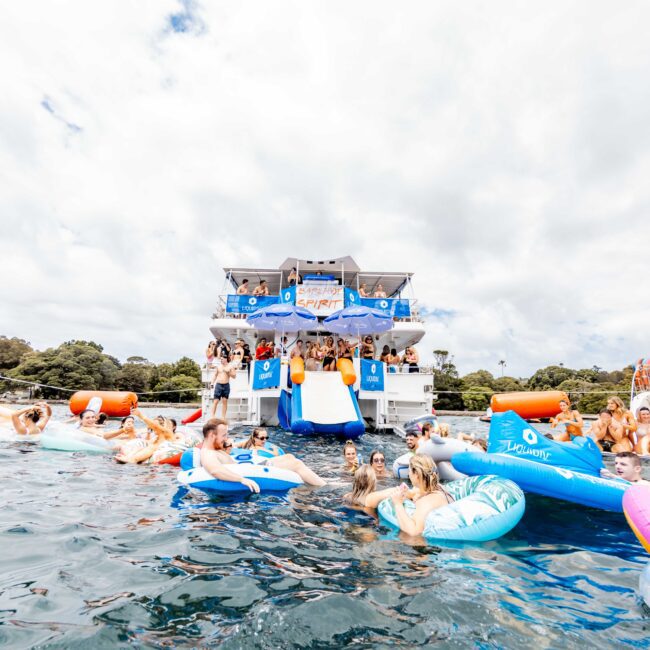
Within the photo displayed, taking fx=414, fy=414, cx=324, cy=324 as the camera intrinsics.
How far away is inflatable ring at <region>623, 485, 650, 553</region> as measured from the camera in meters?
2.89

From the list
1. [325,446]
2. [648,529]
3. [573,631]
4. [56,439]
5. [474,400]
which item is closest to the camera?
[573,631]

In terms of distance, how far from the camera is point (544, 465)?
532 centimetres

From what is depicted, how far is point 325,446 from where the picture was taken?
10773 mm

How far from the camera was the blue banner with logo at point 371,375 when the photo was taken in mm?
13875

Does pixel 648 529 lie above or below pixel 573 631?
above

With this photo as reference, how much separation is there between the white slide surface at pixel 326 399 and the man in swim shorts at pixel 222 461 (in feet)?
17.0

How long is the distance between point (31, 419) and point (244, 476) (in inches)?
278

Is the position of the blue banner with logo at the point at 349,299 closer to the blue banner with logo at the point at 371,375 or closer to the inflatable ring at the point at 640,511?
the blue banner with logo at the point at 371,375

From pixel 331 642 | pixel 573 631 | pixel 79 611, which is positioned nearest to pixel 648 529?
pixel 573 631

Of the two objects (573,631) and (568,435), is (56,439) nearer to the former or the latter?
(573,631)

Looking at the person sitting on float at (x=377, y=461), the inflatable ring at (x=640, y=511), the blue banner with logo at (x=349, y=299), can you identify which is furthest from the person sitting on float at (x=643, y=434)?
the blue banner with logo at (x=349, y=299)

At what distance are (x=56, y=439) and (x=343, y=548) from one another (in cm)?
830

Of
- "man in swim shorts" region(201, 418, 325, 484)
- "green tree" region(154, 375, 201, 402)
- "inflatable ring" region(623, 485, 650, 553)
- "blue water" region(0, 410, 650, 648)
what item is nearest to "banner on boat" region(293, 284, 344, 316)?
"man in swim shorts" region(201, 418, 325, 484)

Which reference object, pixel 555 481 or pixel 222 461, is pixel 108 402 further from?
pixel 555 481
